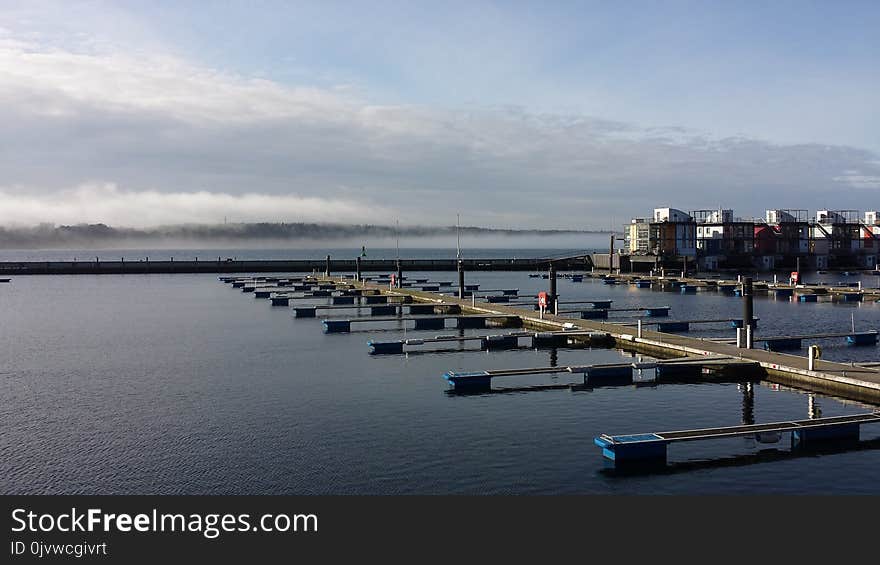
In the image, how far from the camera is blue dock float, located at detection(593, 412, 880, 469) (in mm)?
26484

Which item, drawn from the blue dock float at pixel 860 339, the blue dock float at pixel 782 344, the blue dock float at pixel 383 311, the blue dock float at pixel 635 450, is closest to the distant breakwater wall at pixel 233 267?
the blue dock float at pixel 383 311

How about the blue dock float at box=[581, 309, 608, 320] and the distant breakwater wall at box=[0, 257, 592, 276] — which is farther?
the distant breakwater wall at box=[0, 257, 592, 276]

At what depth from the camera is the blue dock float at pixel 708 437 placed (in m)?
26.5

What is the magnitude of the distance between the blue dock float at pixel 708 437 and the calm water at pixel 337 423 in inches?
30.3

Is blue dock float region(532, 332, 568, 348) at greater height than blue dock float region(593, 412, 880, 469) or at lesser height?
greater

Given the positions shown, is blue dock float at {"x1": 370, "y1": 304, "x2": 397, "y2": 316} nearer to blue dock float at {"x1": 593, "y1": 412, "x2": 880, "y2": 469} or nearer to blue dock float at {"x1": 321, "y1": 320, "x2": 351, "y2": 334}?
blue dock float at {"x1": 321, "y1": 320, "x2": 351, "y2": 334}

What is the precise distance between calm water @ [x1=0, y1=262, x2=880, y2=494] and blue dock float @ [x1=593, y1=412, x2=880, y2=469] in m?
0.77

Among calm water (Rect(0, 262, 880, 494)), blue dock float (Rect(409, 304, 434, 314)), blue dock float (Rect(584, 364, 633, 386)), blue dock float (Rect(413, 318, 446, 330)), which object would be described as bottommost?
calm water (Rect(0, 262, 880, 494))

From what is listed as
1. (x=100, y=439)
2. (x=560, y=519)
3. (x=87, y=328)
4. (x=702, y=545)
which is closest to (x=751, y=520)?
(x=702, y=545)

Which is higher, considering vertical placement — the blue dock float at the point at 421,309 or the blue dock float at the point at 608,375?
the blue dock float at the point at 421,309

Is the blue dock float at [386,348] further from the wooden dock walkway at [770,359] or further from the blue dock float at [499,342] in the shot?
the wooden dock walkway at [770,359]

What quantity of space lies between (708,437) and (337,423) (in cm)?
1487

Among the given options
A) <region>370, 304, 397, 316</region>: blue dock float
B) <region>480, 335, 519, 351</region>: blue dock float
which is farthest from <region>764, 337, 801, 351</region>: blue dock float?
<region>370, 304, 397, 316</region>: blue dock float

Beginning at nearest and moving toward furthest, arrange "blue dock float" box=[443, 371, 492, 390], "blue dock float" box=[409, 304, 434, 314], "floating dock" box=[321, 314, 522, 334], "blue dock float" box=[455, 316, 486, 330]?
"blue dock float" box=[443, 371, 492, 390]
"floating dock" box=[321, 314, 522, 334]
"blue dock float" box=[455, 316, 486, 330]
"blue dock float" box=[409, 304, 434, 314]
